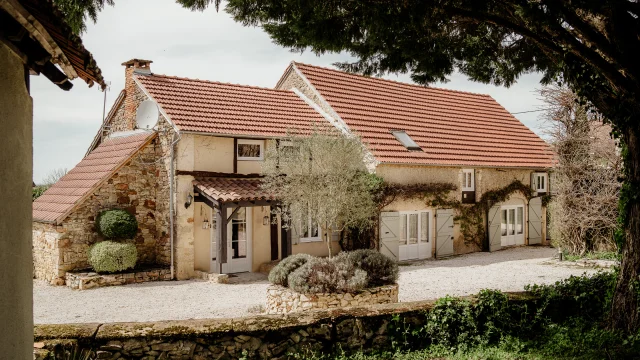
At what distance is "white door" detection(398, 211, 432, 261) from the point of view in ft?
64.1

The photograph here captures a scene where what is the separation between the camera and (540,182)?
2475cm

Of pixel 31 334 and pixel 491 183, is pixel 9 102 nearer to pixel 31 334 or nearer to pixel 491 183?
pixel 31 334

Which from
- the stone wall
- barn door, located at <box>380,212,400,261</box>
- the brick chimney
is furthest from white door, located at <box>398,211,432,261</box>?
the stone wall

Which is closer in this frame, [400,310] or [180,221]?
[400,310]

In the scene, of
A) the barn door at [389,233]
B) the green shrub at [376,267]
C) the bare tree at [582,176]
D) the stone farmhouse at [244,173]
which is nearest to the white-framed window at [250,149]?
the stone farmhouse at [244,173]

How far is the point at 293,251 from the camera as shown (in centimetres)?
1798

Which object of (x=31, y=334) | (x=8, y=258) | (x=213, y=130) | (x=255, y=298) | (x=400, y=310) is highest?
(x=213, y=130)

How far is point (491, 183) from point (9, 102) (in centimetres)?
2079

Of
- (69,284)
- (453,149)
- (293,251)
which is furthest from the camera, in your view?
(453,149)

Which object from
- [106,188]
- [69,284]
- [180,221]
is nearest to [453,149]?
[180,221]

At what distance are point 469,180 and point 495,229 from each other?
244 centimetres

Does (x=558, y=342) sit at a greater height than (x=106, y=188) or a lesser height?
lesser

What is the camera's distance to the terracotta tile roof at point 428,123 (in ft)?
66.5

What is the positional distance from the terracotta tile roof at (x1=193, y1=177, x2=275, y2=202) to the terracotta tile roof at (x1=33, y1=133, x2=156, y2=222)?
2440 mm
